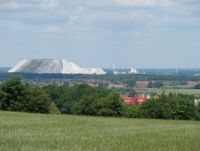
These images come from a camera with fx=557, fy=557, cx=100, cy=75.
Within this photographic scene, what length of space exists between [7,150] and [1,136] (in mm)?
5261

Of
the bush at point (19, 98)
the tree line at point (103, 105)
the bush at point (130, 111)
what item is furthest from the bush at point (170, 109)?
the bush at point (19, 98)

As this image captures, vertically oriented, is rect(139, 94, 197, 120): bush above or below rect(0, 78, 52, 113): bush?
below

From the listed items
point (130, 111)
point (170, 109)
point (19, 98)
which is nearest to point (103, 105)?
point (130, 111)

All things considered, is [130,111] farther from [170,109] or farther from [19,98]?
[19,98]

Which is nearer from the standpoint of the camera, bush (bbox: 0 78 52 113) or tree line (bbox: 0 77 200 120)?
bush (bbox: 0 78 52 113)

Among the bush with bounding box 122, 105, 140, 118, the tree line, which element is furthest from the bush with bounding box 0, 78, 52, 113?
the bush with bounding box 122, 105, 140, 118

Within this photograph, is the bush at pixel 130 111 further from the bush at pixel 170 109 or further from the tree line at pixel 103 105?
the bush at pixel 170 109

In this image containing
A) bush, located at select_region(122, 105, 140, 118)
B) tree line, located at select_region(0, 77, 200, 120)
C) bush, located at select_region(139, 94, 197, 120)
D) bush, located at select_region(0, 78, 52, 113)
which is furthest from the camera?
bush, located at select_region(139, 94, 197, 120)

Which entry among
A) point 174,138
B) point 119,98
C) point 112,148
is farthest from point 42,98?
point 112,148

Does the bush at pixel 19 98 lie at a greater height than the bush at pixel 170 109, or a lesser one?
greater

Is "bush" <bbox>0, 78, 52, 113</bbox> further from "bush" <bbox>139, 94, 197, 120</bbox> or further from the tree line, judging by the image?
"bush" <bbox>139, 94, 197, 120</bbox>

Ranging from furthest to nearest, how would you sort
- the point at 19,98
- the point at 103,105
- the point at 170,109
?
the point at 103,105
the point at 170,109
the point at 19,98

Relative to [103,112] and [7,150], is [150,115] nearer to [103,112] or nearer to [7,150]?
[103,112]

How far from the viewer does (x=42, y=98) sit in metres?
78.4
